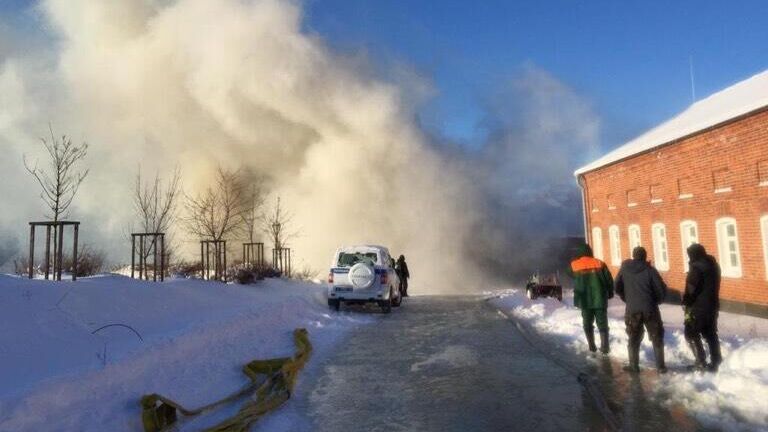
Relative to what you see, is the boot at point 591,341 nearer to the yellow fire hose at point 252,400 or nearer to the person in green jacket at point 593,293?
the person in green jacket at point 593,293

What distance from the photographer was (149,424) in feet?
15.4

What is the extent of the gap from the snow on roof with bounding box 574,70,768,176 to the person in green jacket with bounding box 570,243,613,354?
7677mm

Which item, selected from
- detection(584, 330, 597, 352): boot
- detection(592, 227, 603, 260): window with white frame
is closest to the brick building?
detection(592, 227, 603, 260): window with white frame

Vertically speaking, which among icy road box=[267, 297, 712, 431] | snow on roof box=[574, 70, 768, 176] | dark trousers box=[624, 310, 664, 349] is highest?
snow on roof box=[574, 70, 768, 176]

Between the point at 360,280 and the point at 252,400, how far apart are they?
897cm

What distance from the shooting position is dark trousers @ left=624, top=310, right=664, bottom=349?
7105 millimetres

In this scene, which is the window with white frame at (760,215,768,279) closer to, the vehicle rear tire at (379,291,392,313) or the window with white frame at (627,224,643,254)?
the window with white frame at (627,224,643,254)

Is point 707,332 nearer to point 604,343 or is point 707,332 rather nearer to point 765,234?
point 604,343

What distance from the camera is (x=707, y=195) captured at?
1534 centimetres

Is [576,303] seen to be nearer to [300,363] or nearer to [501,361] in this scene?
[501,361]

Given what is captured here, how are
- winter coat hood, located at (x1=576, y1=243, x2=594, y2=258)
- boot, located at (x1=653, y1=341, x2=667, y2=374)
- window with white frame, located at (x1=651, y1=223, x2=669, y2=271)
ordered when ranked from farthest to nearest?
window with white frame, located at (x1=651, y1=223, x2=669, y2=271) < winter coat hood, located at (x1=576, y1=243, x2=594, y2=258) < boot, located at (x1=653, y1=341, x2=667, y2=374)

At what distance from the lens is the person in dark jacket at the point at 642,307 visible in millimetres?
7105

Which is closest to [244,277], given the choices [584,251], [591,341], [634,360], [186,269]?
[186,269]

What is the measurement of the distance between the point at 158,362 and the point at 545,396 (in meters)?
4.67
